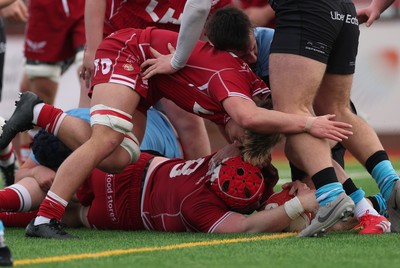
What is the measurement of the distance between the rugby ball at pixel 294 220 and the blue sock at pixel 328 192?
0.36 meters

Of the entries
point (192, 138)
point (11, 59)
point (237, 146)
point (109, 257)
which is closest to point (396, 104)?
point (11, 59)

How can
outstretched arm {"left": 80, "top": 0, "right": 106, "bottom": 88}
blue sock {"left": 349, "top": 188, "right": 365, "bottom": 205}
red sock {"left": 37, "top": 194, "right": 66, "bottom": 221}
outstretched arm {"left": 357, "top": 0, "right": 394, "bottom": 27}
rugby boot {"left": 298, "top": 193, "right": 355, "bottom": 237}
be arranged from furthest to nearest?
outstretched arm {"left": 80, "top": 0, "right": 106, "bottom": 88} → outstretched arm {"left": 357, "top": 0, "right": 394, "bottom": 27} → blue sock {"left": 349, "top": 188, "right": 365, "bottom": 205} → red sock {"left": 37, "top": 194, "right": 66, "bottom": 221} → rugby boot {"left": 298, "top": 193, "right": 355, "bottom": 237}

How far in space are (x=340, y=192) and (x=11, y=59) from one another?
31.8 feet

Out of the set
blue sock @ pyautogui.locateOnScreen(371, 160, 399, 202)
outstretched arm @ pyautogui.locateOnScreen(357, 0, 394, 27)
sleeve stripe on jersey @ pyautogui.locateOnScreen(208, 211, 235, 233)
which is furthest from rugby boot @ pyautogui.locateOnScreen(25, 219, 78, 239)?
outstretched arm @ pyautogui.locateOnScreen(357, 0, 394, 27)

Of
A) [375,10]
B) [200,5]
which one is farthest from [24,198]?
[375,10]

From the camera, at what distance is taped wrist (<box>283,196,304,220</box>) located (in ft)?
16.0

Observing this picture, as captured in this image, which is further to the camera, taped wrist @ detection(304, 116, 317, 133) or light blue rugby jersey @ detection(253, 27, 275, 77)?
light blue rugby jersey @ detection(253, 27, 275, 77)

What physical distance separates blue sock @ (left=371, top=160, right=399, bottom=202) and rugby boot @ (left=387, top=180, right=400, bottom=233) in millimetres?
38

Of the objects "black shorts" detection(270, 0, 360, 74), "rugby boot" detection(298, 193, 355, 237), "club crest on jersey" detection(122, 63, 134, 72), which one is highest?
"black shorts" detection(270, 0, 360, 74)

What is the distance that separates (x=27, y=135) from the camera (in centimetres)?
A: 939

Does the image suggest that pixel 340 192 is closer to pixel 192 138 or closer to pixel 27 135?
pixel 192 138

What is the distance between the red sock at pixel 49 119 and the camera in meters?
5.21

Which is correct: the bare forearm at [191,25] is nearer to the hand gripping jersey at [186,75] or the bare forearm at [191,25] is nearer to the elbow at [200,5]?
the elbow at [200,5]

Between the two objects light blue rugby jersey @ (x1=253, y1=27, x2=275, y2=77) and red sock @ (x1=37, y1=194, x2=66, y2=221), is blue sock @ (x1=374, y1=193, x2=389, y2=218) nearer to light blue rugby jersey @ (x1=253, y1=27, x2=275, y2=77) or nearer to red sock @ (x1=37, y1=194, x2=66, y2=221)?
light blue rugby jersey @ (x1=253, y1=27, x2=275, y2=77)
